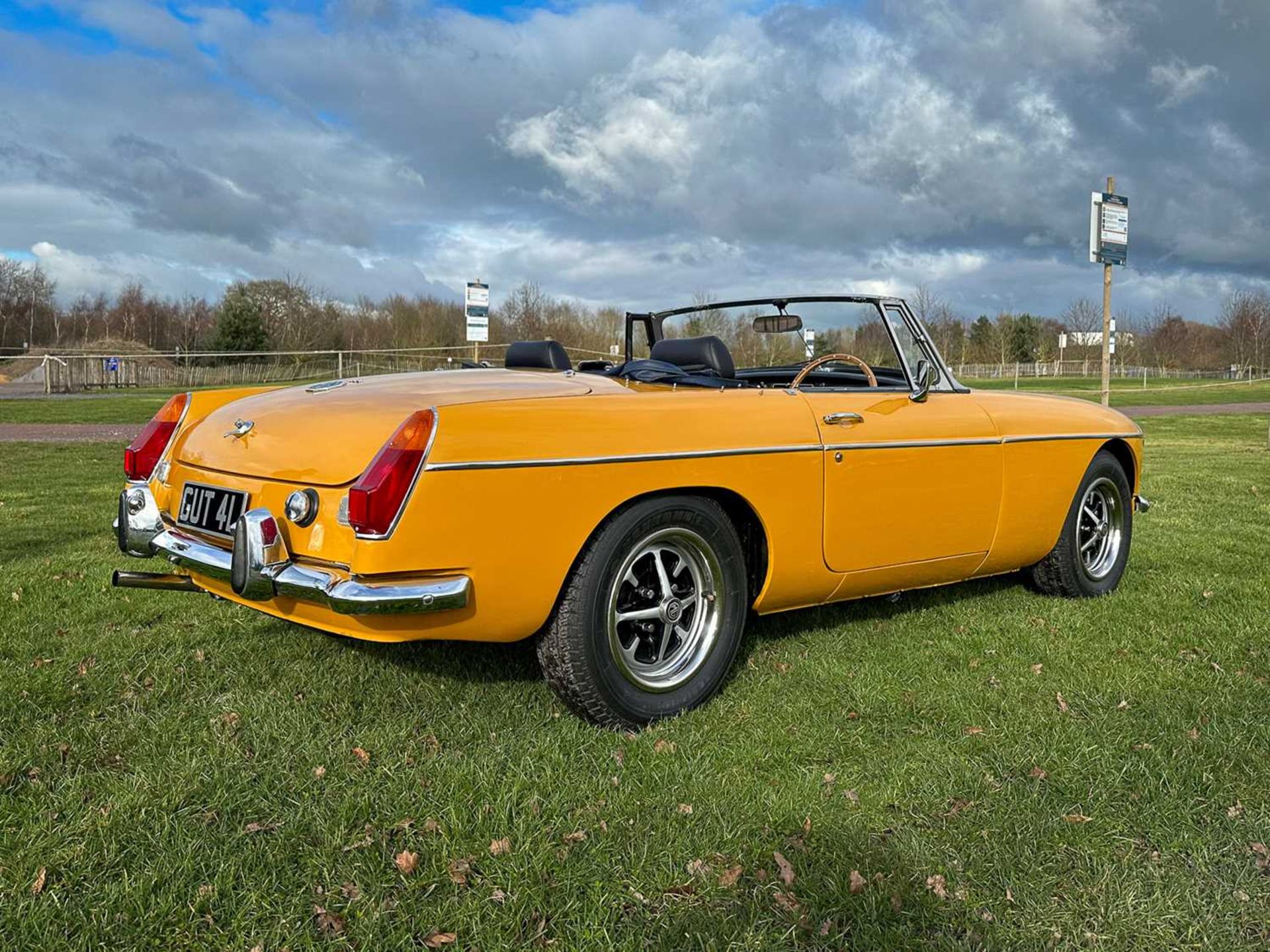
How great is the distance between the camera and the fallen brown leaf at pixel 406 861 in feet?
7.64

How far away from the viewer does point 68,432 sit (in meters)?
15.5

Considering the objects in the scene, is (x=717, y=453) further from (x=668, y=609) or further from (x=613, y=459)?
(x=668, y=609)

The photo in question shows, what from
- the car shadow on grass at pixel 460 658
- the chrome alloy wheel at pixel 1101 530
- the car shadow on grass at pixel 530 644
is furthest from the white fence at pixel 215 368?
the car shadow on grass at pixel 460 658

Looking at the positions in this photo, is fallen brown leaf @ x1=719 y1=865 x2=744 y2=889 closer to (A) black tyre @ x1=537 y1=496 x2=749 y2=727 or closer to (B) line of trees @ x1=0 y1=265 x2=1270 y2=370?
(A) black tyre @ x1=537 y1=496 x2=749 y2=727

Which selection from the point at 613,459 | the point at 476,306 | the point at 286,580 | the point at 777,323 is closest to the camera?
the point at 286,580

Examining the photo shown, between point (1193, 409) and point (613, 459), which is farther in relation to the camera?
point (1193, 409)

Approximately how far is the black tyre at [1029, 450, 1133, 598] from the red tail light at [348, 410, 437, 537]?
3.35 meters

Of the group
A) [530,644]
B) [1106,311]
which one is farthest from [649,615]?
[1106,311]

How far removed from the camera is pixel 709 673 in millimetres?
3375

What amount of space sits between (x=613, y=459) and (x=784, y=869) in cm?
125

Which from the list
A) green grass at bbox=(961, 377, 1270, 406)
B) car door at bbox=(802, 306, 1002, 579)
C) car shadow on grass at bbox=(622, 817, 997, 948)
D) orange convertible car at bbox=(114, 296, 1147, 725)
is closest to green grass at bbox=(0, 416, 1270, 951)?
car shadow on grass at bbox=(622, 817, 997, 948)

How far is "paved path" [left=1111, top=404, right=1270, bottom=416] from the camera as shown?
23414 mm

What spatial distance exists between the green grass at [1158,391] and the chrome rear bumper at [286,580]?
22.9 meters

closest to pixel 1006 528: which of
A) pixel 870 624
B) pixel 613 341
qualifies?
pixel 870 624
